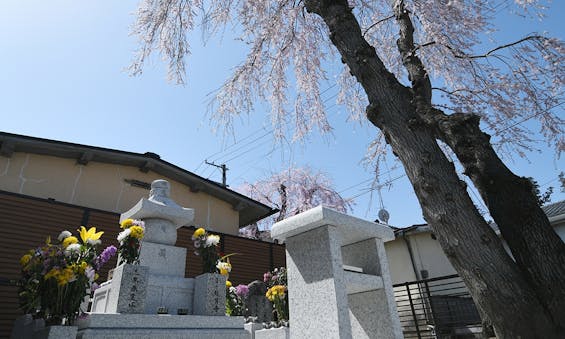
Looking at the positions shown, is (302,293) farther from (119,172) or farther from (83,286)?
(119,172)

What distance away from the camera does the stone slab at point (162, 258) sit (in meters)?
5.88

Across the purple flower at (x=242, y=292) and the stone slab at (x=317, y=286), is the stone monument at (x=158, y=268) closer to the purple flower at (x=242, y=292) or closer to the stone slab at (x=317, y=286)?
the purple flower at (x=242, y=292)

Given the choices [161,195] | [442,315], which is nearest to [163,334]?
[161,195]

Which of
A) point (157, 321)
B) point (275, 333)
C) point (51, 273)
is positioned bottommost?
point (275, 333)

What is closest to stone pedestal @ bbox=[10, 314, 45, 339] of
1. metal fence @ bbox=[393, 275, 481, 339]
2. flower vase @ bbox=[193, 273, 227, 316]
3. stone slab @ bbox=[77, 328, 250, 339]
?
stone slab @ bbox=[77, 328, 250, 339]

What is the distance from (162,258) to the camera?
604cm

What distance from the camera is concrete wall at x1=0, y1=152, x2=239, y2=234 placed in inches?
351

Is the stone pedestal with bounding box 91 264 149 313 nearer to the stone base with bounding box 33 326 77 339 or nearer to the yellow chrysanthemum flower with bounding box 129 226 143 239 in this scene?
the yellow chrysanthemum flower with bounding box 129 226 143 239

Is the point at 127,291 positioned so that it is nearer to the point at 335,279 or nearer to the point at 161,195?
the point at 161,195

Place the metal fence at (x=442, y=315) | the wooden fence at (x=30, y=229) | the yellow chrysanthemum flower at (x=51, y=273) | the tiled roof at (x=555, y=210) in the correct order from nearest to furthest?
1. the yellow chrysanthemum flower at (x=51, y=273)
2. the wooden fence at (x=30, y=229)
3. the metal fence at (x=442, y=315)
4. the tiled roof at (x=555, y=210)

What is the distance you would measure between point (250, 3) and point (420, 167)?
518cm

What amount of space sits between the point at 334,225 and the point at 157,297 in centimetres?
414

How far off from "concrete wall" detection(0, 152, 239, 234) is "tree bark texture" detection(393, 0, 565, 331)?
1027 centimetres

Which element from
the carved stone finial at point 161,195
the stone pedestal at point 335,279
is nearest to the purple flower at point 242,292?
the carved stone finial at point 161,195
